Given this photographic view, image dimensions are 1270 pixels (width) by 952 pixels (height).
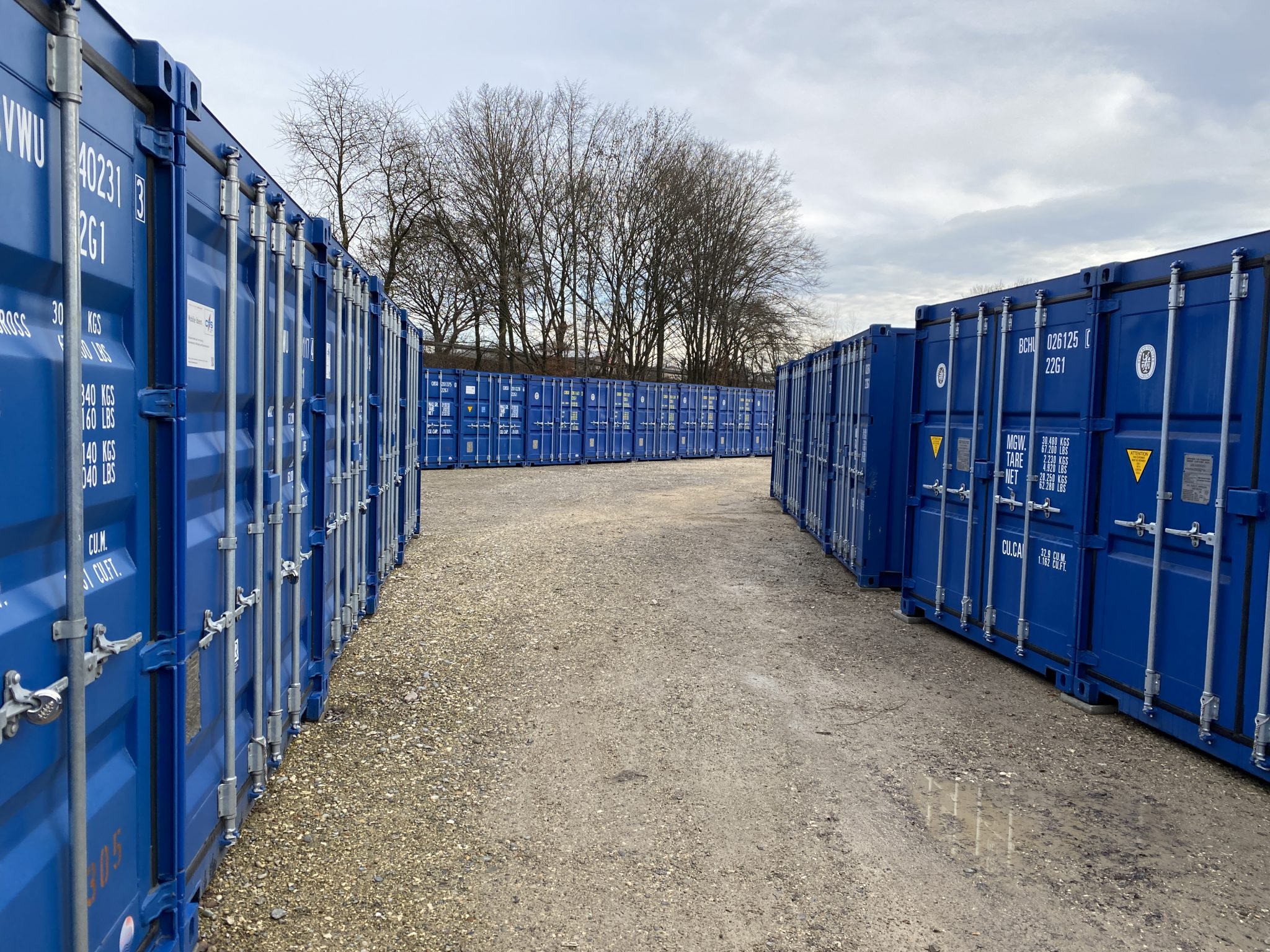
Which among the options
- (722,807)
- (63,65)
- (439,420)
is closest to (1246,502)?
(722,807)

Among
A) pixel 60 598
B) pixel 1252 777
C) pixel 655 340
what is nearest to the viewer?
pixel 60 598

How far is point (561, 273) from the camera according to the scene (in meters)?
33.8

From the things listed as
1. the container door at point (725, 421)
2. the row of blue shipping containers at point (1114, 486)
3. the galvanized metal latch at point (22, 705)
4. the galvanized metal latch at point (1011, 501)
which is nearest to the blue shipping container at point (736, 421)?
the container door at point (725, 421)

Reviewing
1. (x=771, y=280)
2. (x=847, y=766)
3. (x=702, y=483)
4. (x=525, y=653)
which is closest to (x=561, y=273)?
(x=771, y=280)

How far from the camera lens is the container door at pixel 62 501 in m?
1.88

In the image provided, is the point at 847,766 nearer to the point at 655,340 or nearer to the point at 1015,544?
the point at 1015,544

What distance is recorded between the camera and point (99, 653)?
7.18ft

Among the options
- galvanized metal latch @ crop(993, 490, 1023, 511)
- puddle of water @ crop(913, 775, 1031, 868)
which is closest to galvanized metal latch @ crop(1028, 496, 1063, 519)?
galvanized metal latch @ crop(993, 490, 1023, 511)

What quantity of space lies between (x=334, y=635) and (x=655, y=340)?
108 feet

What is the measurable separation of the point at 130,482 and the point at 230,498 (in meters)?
0.76

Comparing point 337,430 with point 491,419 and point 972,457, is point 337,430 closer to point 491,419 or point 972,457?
point 972,457

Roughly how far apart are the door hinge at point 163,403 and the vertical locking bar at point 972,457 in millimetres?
6078

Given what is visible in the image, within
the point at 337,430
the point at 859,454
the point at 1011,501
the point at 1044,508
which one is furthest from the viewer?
the point at 859,454

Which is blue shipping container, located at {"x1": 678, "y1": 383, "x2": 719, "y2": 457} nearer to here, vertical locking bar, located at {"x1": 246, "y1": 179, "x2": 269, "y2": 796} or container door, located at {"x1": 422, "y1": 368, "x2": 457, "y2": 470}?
container door, located at {"x1": 422, "y1": 368, "x2": 457, "y2": 470}
